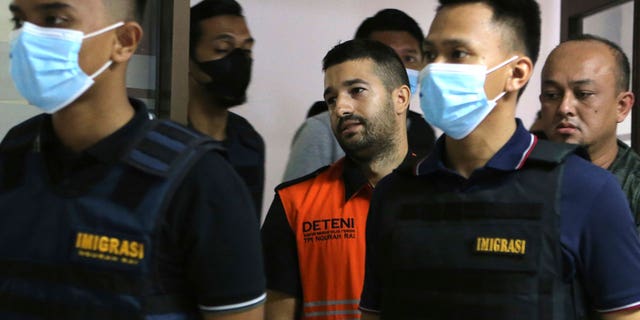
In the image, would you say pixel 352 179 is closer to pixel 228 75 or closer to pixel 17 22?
pixel 228 75

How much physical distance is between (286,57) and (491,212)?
202 centimetres

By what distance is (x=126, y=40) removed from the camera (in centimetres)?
146

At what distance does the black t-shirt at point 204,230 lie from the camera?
50.8 inches

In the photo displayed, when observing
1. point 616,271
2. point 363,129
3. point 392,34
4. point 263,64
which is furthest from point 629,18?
point 616,271

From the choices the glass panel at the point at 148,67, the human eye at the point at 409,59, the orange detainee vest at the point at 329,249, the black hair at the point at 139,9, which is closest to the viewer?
the black hair at the point at 139,9

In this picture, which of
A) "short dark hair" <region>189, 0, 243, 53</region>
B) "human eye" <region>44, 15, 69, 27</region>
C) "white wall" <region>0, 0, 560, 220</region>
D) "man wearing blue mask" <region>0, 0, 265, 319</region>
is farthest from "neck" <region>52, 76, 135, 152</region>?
"white wall" <region>0, 0, 560, 220</region>

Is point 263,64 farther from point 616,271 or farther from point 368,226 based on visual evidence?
point 616,271

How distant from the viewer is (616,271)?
1.45 m

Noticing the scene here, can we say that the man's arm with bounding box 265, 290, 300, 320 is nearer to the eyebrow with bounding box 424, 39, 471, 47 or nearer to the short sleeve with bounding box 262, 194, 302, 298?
the short sleeve with bounding box 262, 194, 302, 298

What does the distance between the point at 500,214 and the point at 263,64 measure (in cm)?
198

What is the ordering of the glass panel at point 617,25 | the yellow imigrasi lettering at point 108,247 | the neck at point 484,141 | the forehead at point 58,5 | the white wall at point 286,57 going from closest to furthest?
the yellow imigrasi lettering at point 108,247 < the forehead at point 58,5 < the neck at point 484,141 < the white wall at point 286,57 < the glass panel at point 617,25

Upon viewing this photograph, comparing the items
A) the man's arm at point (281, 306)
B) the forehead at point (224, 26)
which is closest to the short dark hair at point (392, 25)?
the forehead at point (224, 26)

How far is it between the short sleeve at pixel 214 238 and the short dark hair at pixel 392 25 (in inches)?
70.1

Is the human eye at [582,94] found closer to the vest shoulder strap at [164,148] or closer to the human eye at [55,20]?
the vest shoulder strap at [164,148]
